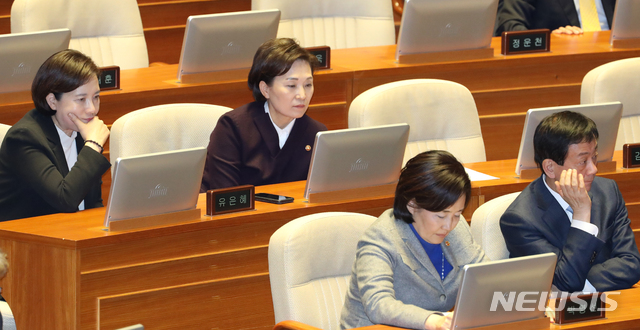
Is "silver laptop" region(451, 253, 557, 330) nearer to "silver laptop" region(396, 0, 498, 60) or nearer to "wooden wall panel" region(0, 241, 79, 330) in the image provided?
"wooden wall panel" region(0, 241, 79, 330)

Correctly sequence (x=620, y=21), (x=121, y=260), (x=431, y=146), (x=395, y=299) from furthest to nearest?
(x=620, y=21)
(x=431, y=146)
(x=121, y=260)
(x=395, y=299)

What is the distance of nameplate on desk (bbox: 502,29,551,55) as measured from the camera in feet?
13.1

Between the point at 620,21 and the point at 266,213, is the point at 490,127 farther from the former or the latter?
the point at 266,213

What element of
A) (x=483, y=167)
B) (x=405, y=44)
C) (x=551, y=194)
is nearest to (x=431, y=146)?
(x=483, y=167)

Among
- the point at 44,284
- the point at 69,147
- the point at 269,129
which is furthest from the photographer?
the point at 269,129

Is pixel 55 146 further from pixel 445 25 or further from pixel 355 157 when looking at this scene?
pixel 445 25

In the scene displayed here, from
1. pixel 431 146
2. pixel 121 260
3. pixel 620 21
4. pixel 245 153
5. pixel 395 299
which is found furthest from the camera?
pixel 620 21

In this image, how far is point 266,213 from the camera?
2.76 metres

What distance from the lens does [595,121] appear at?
297cm

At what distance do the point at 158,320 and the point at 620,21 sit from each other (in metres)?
2.48

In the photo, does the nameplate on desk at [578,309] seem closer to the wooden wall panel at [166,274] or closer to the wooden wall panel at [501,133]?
the wooden wall panel at [166,274]

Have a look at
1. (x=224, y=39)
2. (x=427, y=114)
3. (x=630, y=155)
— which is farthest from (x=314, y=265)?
(x=224, y=39)

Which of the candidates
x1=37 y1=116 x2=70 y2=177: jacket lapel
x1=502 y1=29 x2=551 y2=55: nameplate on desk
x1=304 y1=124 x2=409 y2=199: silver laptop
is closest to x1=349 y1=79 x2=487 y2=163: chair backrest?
x1=304 y1=124 x2=409 y2=199: silver laptop

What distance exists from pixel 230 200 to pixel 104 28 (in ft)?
5.63
